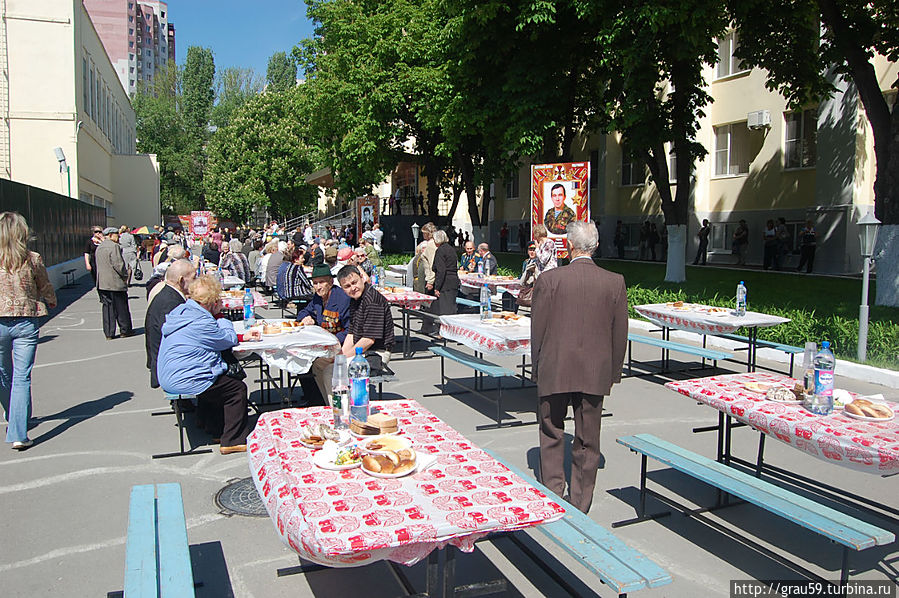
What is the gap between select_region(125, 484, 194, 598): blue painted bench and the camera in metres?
2.98

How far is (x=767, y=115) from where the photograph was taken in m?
24.5

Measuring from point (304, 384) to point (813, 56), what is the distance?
55.3ft

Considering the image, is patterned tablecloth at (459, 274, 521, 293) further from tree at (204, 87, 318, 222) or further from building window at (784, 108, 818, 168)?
tree at (204, 87, 318, 222)

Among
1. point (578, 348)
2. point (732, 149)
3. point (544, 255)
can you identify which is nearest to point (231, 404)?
point (578, 348)

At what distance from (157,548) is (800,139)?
2618 centimetres

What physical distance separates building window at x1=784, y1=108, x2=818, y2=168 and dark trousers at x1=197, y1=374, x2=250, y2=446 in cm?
2337

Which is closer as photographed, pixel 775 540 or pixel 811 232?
pixel 775 540

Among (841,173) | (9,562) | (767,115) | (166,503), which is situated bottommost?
(9,562)

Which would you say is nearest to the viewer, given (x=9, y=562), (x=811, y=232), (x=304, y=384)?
(x=9, y=562)

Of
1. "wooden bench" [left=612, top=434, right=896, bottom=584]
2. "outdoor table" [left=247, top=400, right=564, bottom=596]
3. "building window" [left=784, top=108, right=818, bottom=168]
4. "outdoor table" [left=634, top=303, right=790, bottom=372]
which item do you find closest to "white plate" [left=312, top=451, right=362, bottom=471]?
"outdoor table" [left=247, top=400, right=564, bottom=596]

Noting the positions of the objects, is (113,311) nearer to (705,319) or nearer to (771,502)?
(705,319)

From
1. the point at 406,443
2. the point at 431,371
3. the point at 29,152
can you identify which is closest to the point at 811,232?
the point at 431,371

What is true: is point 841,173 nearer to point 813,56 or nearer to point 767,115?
point 767,115

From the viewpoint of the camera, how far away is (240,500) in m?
5.25
